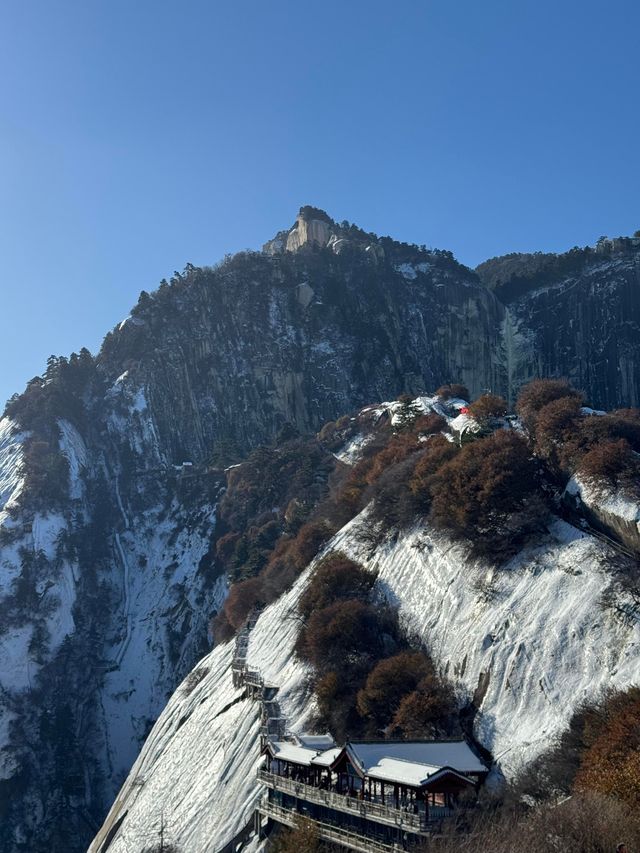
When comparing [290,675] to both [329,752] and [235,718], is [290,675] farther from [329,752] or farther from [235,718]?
[329,752]

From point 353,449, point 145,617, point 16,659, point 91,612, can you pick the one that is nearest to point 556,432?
point 353,449

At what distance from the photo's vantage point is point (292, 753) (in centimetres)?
3192

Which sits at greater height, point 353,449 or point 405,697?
point 353,449

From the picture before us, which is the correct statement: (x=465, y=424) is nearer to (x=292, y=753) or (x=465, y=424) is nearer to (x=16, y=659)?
(x=292, y=753)

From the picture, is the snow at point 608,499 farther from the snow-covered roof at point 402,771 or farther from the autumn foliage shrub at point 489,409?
the autumn foliage shrub at point 489,409

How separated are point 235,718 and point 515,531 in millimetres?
17459

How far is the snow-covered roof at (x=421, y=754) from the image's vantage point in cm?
2609

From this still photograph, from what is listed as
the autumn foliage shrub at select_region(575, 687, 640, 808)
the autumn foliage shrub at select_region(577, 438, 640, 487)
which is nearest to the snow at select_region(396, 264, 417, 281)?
the autumn foliage shrub at select_region(577, 438, 640, 487)

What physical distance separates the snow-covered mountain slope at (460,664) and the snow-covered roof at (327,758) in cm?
520

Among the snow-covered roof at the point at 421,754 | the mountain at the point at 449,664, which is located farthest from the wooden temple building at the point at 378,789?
the mountain at the point at 449,664

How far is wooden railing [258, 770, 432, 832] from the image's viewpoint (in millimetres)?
24391

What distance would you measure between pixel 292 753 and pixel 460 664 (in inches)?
299

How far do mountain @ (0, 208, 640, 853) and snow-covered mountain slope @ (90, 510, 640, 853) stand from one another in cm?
833

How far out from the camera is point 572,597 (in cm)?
3189
